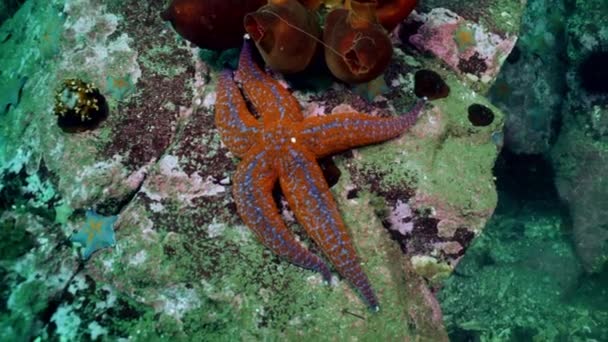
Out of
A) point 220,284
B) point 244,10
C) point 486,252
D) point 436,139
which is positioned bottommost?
point 486,252

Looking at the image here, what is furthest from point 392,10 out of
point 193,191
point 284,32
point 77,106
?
point 77,106

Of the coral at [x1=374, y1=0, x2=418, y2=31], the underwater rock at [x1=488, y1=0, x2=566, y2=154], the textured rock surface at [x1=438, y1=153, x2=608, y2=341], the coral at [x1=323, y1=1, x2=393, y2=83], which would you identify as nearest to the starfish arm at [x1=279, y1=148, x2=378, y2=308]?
the coral at [x1=323, y1=1, x2=393, y2=83]

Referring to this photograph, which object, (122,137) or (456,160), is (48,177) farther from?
(456,160)

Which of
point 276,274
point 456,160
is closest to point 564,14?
point 456,160

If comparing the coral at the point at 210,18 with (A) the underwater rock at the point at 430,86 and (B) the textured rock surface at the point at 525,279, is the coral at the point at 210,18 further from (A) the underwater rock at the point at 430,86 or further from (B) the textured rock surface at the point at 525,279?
(B) the textured rock surface at the point at 525,279

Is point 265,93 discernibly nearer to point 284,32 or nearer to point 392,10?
point 284,32
